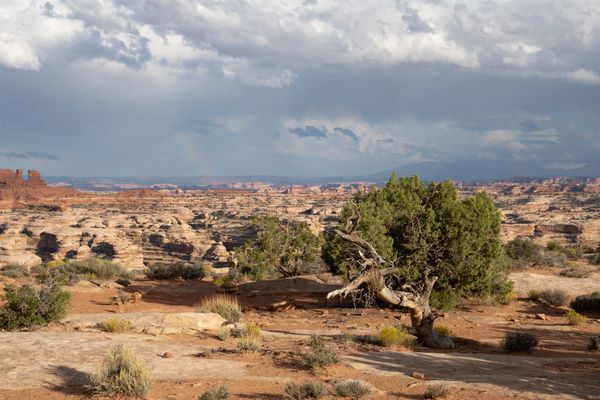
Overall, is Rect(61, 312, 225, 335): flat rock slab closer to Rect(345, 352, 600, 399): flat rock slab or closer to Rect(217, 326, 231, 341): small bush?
Rect(217, 326, 231, 341): small bush

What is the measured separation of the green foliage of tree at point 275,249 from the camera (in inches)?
1221

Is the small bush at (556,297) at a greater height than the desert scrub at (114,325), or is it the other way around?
the desert scrub at (114,325)

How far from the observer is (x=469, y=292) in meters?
23.5

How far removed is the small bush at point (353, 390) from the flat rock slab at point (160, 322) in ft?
23.7

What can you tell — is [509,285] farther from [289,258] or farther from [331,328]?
[289,258]

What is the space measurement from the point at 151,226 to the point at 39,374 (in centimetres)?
6666

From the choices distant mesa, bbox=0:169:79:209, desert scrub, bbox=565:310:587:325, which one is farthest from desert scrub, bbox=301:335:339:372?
distant mesa, bbox=0:169:79:209

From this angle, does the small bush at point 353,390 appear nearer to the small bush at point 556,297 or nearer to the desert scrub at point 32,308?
the desert scrub at point 32,308

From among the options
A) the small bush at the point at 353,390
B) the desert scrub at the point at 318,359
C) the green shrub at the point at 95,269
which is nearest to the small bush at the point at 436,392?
the small bush at the point at 353,390

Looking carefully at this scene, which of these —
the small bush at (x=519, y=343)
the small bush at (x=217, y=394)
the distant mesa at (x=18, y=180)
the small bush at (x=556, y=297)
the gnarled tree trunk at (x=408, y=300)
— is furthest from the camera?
the distant mesa at (x=18, y=180)

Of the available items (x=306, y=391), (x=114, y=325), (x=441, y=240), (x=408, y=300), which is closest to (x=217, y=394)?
(x=306, y=391)

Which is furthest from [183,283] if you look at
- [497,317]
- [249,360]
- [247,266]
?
[249,360]

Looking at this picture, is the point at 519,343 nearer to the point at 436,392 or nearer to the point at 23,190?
the point at 436,392

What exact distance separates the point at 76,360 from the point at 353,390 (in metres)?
6.31
